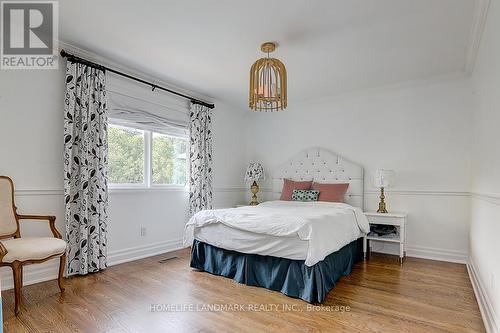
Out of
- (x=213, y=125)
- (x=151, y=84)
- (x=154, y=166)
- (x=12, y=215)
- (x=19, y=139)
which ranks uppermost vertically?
(x=151, y=84)

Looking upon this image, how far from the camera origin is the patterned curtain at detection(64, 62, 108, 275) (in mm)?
3217

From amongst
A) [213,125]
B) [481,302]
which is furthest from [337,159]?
[481,302]

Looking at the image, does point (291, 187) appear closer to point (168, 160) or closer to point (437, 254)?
point (168, 160)

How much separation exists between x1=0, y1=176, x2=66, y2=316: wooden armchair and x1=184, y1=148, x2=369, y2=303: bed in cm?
137

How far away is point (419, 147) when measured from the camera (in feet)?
13.7

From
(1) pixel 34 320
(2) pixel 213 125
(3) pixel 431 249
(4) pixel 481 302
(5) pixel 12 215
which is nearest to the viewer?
(1) pixel 34 320

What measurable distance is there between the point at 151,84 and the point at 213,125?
4.54 ft

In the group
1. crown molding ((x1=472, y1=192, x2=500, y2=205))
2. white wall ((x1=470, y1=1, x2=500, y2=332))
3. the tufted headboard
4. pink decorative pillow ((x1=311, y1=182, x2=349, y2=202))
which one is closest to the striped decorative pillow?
pink decorative pillow ((x1=311, y1=182, x2=349, y2=202))

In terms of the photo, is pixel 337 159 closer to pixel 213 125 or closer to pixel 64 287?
pixel 213 125

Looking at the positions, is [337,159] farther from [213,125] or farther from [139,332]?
[139,332]

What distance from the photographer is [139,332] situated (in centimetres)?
213

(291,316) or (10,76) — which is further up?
(10,76)

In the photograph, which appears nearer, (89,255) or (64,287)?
(64,287)

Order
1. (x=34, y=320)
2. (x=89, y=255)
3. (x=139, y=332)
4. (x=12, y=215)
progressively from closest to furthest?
(x=139, y=332), (x=34, y=320), (x=12, y=215), (x=89, y=255)
